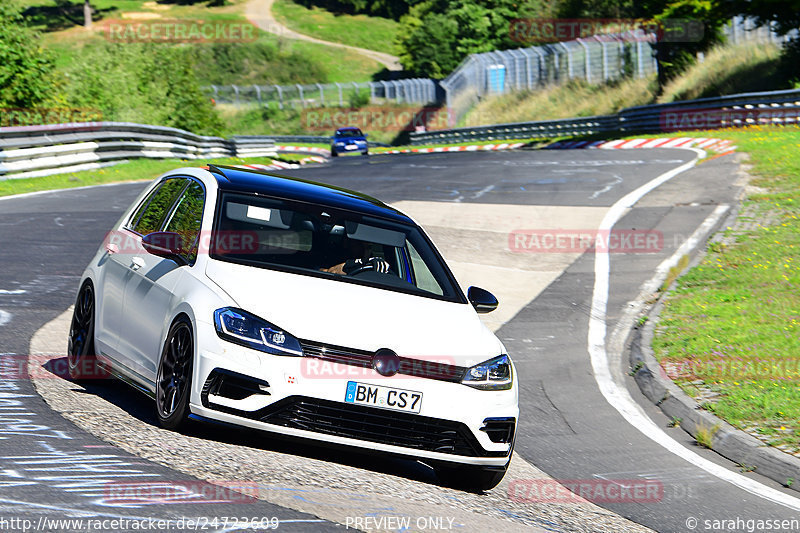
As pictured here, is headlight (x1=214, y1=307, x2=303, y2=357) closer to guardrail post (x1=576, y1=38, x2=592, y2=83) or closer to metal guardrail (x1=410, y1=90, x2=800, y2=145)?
metal guardrail (x1=410, y1=90, x2=800, y2=145)

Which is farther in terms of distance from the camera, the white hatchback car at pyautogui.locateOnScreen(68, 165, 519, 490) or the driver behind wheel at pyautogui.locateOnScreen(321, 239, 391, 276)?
the driver behind wheel at pyautogui.locateOnScreen(321, 239, 391, 276)

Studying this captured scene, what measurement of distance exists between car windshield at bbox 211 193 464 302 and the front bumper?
966 millimetres

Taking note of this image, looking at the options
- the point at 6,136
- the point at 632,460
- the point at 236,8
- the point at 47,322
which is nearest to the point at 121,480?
the point at 632,460

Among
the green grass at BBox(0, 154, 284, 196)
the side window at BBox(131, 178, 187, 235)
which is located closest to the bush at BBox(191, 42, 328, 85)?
the green grass at BBox(0, 154, 284, 196)

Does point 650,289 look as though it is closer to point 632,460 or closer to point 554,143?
point 632,460

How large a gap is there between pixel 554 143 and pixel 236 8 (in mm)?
94565

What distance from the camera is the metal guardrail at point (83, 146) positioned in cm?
2288

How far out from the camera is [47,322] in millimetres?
9789

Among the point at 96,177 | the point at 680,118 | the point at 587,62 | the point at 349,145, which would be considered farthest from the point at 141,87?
the point at 587,62

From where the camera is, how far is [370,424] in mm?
5934

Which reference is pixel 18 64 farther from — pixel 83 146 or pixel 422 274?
pixel 422 274

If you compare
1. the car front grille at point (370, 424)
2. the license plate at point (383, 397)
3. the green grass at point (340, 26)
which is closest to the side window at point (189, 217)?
the car front grille at point (370, 424)

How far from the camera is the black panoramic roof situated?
285 inches

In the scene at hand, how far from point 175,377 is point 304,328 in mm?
891
